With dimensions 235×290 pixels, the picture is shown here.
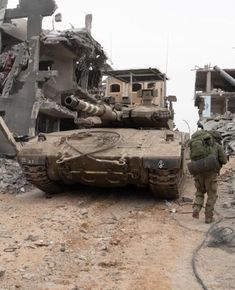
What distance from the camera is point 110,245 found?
5.66m

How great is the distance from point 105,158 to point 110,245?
2.59m

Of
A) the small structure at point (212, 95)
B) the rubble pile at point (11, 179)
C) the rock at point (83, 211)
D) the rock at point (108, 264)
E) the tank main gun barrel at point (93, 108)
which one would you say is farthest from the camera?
the small structure at point (212, 95)

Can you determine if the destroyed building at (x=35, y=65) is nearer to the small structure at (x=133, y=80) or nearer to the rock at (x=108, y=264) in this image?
the small structure at (x=133, y=80)

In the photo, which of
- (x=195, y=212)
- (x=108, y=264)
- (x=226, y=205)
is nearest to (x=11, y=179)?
(x=226, y=205)

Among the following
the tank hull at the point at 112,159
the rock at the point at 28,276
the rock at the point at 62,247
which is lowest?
the rock at the point at 62,247

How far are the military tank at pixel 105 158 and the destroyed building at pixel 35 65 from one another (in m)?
7.99

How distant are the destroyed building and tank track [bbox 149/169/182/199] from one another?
9227 millimetres

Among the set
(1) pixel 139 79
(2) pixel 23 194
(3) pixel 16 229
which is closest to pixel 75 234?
(3) pixel 16 229

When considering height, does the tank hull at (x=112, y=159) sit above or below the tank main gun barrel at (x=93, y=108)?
below

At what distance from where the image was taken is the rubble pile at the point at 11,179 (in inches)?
405

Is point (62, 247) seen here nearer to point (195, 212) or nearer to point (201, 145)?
point (195, 212)

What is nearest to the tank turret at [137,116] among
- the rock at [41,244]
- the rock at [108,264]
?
the rock at [41,244]

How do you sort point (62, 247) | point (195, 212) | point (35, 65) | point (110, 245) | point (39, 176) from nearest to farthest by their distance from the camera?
point (62, 247) < point (110, 245) < point (195, 212) < point (39, 176) < point (35, 65)

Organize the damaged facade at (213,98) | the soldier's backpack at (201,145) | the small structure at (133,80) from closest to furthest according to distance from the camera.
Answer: the soldier's backpack at (201,145), the small structure at (133,80), the damaged facade at (213,98)
